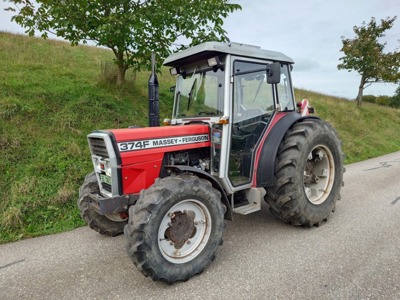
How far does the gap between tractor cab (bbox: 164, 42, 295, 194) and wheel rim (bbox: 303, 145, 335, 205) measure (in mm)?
883

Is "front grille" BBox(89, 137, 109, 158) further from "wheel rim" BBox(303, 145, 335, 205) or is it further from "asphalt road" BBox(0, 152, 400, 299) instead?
"wheel rim" BBox(303, 145, 335, 205)

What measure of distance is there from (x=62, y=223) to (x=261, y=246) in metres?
2.82

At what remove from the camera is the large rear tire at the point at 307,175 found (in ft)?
11.1

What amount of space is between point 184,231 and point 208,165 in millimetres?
925

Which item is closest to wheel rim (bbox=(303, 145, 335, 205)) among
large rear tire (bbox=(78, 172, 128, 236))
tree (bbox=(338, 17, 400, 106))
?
large rear tire (bbox=(78, 172, 128, 236))

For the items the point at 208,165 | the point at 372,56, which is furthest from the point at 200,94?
the point at 372,56

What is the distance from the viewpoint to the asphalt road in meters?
2.46

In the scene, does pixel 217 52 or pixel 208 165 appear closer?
pixel 217 52

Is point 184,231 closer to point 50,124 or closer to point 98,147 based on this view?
point 98,147

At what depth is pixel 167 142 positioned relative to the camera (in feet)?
10.1

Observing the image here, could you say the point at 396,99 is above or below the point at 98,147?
above

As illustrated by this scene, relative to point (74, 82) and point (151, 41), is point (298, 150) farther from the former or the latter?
point (74, 82)

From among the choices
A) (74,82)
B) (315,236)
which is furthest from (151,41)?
(315,236)

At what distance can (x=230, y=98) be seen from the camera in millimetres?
3195
